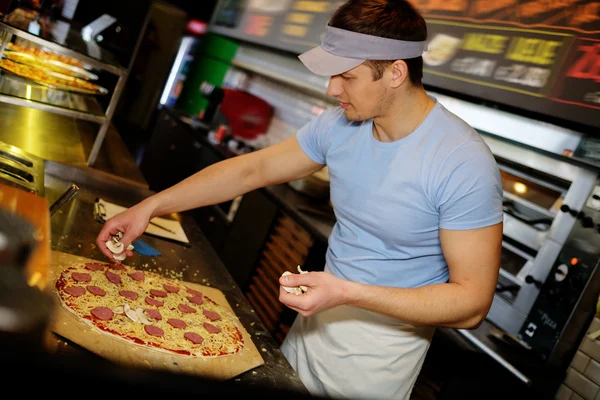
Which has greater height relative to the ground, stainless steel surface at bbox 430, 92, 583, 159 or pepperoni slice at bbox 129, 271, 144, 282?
stainless steel surface at bbox 430, 92, 583, 159

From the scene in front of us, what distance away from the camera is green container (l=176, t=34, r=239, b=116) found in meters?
7.76

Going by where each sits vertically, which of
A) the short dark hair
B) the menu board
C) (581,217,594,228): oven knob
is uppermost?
the menu board

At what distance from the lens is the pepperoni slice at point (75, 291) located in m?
1.55

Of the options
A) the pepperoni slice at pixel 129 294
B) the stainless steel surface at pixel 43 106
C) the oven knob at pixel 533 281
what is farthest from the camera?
the oven knob at pixel 533 281

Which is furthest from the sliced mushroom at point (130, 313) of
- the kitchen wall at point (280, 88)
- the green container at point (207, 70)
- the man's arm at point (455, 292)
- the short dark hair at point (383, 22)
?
the green container at point (207, 70)

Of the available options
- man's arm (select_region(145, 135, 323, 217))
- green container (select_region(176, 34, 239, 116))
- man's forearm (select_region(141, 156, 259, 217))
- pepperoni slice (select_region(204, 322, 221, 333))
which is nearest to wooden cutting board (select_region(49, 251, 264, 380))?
pepperoni slice (select_region(204, 322, 221, 333))

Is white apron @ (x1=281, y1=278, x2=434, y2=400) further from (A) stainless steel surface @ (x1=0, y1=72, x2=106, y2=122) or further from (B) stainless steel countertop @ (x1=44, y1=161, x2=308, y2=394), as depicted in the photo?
(A) stainless steel surface @ (x1=0, y1=72, x2=106, y2=122)

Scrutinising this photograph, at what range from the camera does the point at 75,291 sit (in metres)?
1.56

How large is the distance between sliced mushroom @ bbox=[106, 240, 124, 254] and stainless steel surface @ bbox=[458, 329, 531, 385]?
169cm

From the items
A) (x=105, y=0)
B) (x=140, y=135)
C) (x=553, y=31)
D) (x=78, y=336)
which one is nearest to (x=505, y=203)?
(x=553, y=31)

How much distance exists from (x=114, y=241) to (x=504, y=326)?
2119 mm

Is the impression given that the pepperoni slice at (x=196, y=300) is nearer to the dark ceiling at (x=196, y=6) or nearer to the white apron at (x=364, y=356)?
the white apron at (x=364, y=356)

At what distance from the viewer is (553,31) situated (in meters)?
2.90

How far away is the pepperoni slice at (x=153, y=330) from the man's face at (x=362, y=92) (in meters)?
0.82
